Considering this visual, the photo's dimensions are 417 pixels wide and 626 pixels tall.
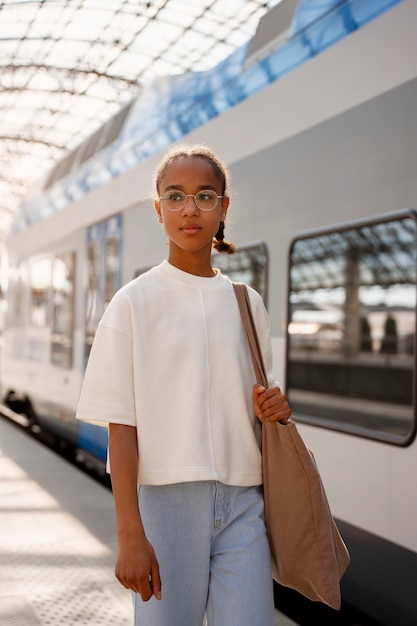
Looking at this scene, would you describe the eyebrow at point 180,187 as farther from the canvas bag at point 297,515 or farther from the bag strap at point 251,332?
the canvas bag at point 297,515

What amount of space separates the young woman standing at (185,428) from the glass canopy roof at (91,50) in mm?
16563

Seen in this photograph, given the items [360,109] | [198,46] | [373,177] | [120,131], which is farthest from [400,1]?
[198,46]

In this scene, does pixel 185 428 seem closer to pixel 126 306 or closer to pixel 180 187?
pixel 126 306

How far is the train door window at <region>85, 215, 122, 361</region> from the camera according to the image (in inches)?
276

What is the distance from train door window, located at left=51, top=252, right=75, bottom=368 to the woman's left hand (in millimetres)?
6541

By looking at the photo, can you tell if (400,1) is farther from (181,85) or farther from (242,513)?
(181,85)

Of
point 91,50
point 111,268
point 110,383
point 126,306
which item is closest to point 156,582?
point 110,383

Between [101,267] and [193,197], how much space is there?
559cm

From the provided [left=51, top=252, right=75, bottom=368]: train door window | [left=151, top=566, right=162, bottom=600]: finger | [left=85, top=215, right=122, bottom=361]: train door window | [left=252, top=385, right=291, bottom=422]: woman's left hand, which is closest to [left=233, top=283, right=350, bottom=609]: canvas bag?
[left=252, top=385, right=291, bottom=422]: woman's left hand

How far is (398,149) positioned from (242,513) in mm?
1996

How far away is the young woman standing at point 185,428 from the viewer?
1.76 meters

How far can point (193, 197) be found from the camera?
189 cm

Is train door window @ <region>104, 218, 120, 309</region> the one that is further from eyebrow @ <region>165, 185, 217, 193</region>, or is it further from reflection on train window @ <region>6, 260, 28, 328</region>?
eyebrow @ <region>165, 185, 217, 193</region>

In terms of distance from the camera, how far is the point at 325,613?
4211 mm
